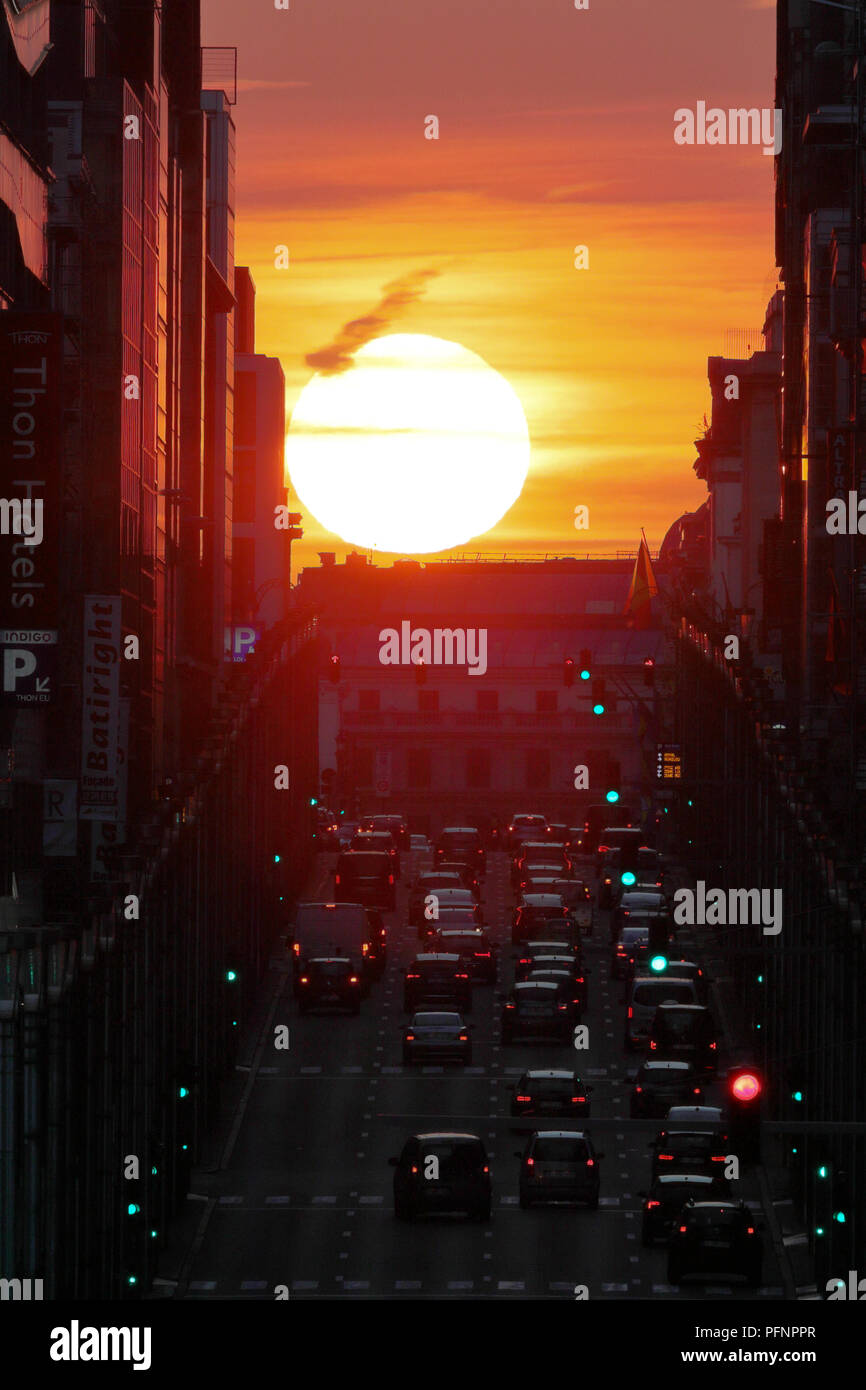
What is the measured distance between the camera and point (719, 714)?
313 ft

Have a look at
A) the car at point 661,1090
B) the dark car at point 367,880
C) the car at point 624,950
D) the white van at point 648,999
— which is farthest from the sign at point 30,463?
the dark car at point 367,880

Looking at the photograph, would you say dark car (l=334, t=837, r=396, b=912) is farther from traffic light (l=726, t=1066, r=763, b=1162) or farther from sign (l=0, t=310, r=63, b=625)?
traffic light (l=726, t=1066, r=763, b=1162)

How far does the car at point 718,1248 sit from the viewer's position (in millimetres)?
47750

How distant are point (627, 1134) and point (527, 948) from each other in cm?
2311

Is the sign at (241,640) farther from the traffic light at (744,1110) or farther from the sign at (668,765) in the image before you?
the traffic light at (744,1110)

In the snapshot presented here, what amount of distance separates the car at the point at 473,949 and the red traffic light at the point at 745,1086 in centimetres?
5658

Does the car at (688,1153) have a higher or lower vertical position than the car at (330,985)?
lower

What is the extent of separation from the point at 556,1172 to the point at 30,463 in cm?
1801

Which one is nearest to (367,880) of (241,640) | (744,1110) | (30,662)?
(241,640)

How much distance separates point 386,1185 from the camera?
57.7m

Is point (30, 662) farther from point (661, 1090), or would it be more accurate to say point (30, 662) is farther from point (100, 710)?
point (661, 1090)

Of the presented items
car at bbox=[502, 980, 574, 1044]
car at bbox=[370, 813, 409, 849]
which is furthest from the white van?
car at bbox=[370, 813, 409, 849]
